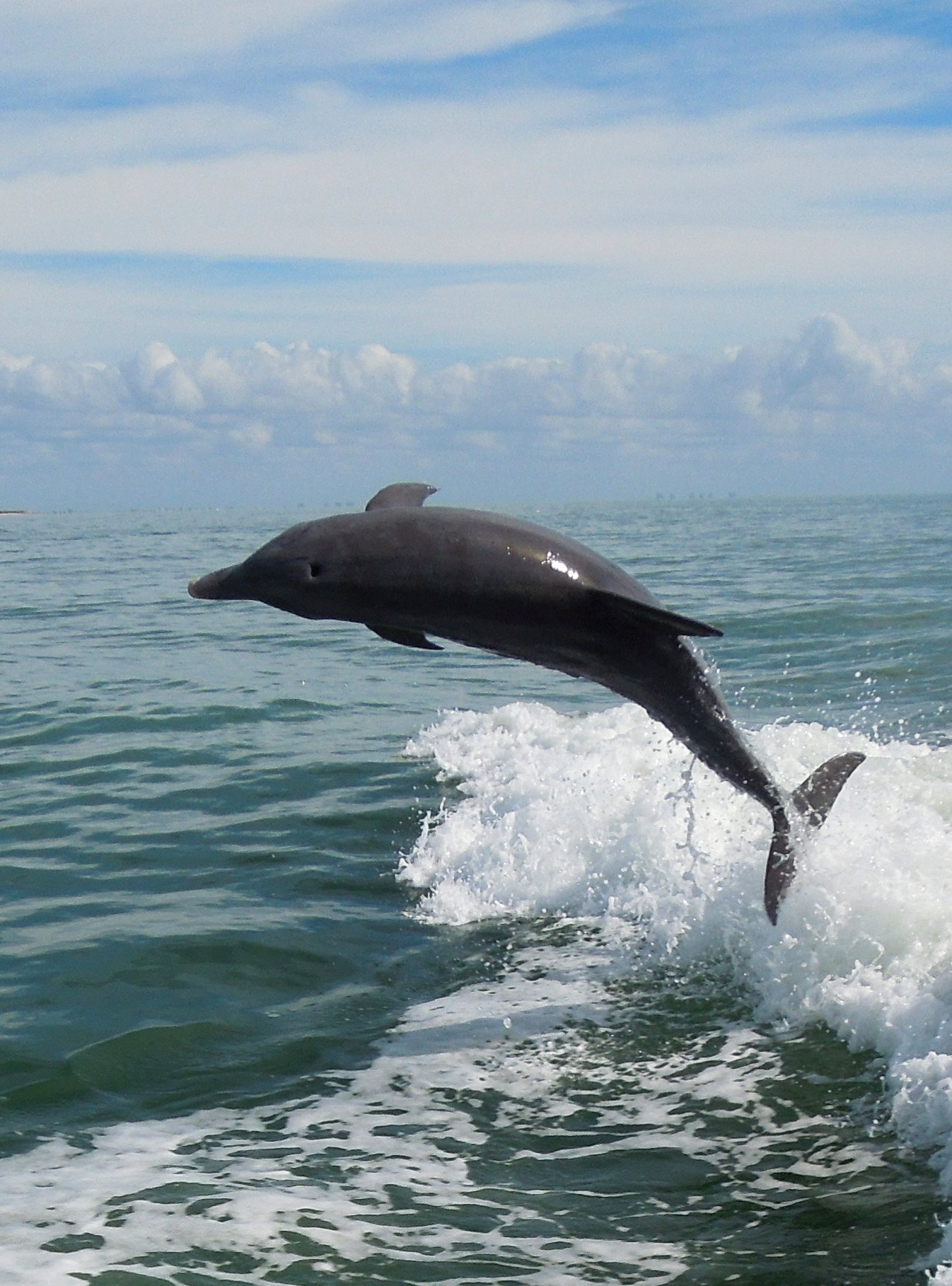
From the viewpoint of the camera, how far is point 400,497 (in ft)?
21.7

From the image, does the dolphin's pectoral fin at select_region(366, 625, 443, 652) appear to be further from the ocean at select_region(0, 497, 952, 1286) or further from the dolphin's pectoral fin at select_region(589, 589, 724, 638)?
the ocean at select_region(0, 497, 952, 1286)

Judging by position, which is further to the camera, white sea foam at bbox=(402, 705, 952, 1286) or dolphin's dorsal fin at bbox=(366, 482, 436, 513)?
white sea foam at bbox=(402, 705, 952, 1286)

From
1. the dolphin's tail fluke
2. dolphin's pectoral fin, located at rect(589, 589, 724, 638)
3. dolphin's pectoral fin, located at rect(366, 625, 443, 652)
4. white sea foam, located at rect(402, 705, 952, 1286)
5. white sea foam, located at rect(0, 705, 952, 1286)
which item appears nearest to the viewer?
white sea foam, located at rect(0, 705, 952, 1286)

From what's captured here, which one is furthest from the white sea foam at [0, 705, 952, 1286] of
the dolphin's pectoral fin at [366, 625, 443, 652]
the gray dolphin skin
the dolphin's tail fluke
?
the dolphin's pectoral fin at [366, 625, 443, 652]

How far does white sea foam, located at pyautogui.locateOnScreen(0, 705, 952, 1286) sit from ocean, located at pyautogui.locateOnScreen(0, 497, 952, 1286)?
0.08ft

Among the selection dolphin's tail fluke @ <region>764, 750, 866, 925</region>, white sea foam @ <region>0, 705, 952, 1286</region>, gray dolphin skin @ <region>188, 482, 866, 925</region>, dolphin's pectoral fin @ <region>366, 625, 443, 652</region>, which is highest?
gray dolphin skin @ <region>188, 482, 866, 925</region>

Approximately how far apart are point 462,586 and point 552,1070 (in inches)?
128

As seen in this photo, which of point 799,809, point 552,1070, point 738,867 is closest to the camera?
point 552,1070

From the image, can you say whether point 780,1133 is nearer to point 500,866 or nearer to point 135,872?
point 500,866

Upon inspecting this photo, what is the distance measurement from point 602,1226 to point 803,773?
756 cm

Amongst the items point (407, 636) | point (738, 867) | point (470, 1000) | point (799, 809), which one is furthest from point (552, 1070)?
point (738, 867)

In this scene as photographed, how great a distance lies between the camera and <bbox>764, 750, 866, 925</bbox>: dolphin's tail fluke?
8.53 meters

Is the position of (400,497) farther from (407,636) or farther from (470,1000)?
(470,1000)

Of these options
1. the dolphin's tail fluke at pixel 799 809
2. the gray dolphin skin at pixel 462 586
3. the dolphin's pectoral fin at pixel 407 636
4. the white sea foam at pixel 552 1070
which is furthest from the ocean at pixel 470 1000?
the dolphin's pectoral fin at pixel 407 636
